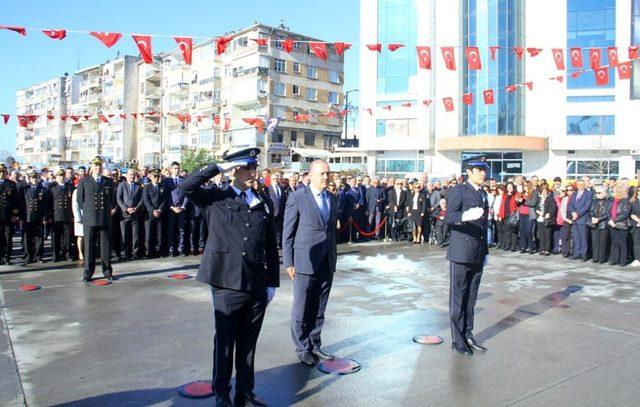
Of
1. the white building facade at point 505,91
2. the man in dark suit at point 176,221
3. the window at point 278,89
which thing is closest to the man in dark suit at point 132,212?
the man in dark suit at point 176,221

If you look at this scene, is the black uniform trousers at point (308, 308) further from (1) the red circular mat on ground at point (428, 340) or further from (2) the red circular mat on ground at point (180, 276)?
(2) the red circular mat on ground at point (180, 276)

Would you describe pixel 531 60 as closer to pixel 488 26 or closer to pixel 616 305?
pixel 488 26

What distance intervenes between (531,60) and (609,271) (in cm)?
4036

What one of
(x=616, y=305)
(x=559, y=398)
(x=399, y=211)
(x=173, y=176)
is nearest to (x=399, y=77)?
(x=399, y=211)

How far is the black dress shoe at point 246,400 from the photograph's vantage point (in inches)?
175

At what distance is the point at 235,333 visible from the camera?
4398 millimetres

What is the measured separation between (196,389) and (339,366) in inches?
56.8

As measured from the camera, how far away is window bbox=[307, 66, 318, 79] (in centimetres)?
6231

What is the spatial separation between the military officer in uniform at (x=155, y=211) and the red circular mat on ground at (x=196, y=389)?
8.28m

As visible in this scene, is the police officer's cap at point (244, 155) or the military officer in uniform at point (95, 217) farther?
the military officer in uniform at point (95, 217)

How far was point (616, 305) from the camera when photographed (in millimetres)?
8578

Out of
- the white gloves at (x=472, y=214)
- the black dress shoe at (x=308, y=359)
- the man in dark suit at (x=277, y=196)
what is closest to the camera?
the black dress shoe at (x=308, y=359)

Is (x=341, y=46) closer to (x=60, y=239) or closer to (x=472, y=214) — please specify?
(x=60, y=239)

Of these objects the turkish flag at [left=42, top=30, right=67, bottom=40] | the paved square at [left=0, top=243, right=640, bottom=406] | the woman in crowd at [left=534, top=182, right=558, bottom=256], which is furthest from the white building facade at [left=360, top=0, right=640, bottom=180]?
the paved square at [left=0, top=243, right=640, bottom=406]
